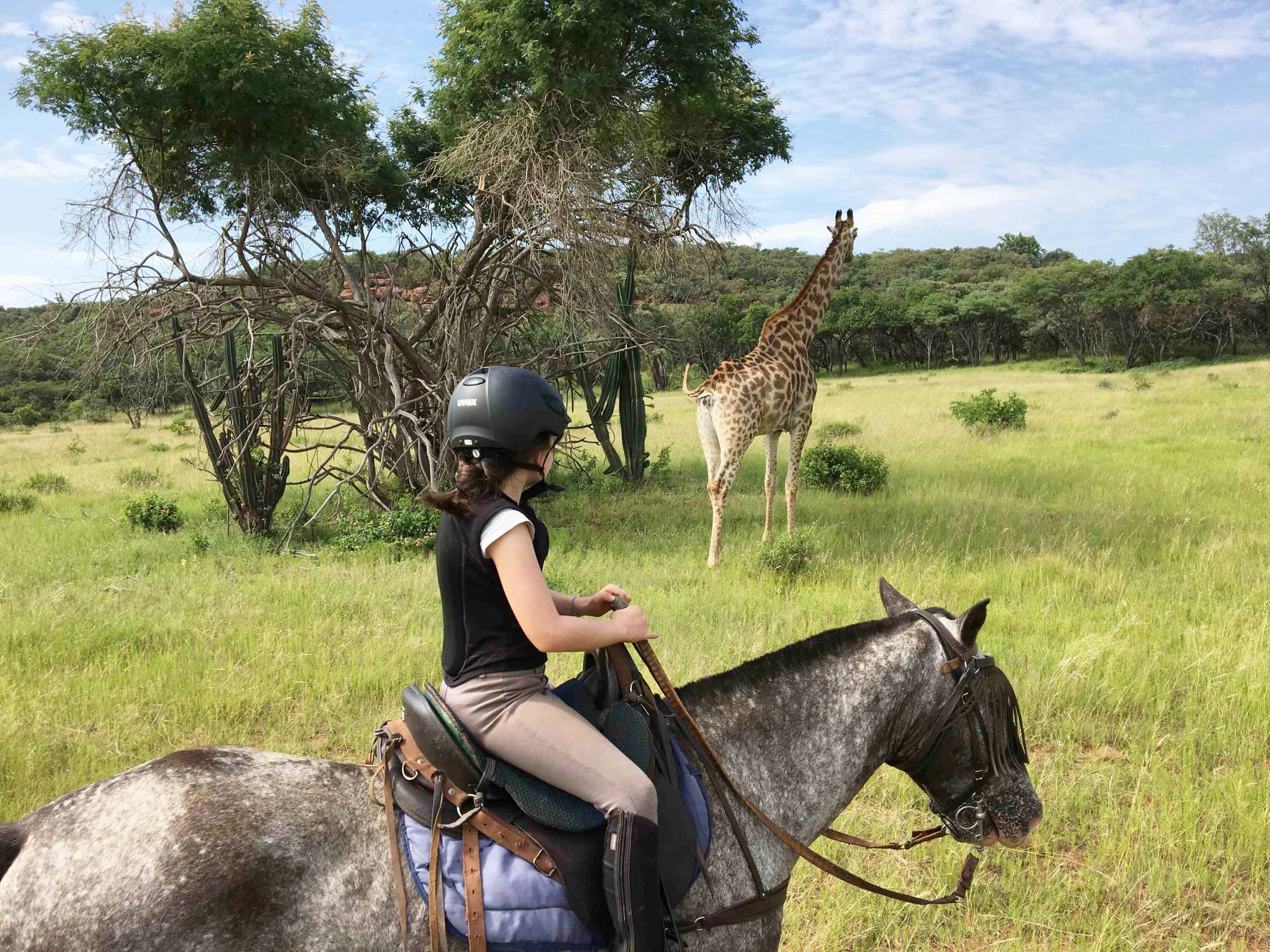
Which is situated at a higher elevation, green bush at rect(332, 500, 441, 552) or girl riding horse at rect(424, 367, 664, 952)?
girl riding horse at rect(424, 367, 664, 952)

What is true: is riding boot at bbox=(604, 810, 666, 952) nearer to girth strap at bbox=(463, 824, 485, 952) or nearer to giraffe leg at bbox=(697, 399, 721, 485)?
girth strap at bbox=(463, 824, 485, 952)

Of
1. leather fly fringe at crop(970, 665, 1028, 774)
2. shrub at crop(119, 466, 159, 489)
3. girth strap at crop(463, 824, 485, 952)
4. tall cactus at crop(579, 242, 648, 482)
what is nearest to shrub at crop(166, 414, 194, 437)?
shrub at crop(119, 466, 159, 489)

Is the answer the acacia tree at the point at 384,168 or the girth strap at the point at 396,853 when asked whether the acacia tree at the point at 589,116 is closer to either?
the acacia tree at the point at 384,168

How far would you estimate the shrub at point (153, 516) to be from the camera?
39.6 feet

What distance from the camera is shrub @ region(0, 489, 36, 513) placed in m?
13.5

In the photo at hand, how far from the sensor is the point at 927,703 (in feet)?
9.07

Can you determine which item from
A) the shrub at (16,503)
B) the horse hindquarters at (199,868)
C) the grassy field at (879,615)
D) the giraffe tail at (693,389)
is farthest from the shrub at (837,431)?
the horse hindquarters at (199,868)

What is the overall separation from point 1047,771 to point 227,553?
9664 mm

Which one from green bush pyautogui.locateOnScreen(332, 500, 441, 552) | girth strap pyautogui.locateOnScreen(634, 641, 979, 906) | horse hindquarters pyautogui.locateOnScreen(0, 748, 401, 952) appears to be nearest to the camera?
horse hindquarters pyautogui.locateOnScreen(0, 748, 401, 952)

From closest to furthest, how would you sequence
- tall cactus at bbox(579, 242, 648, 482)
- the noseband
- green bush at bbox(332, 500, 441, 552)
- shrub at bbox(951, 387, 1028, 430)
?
the noseband < green bush at bbox(332, 500, 441, 552) < tall cactus at bbox(579, 242, 648, 482) < shrub at bbox(951, 387, 1028, 430)

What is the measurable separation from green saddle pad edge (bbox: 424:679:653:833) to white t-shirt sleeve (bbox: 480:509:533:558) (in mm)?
475

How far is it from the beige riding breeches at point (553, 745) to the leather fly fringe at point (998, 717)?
47.3 inches

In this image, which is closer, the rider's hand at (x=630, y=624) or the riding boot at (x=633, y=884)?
the riding boot at (x=633, y=884)

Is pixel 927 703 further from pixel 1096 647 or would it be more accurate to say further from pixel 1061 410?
pixel 1061 410
